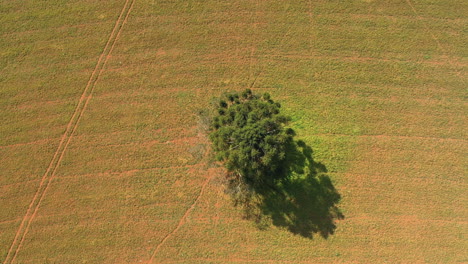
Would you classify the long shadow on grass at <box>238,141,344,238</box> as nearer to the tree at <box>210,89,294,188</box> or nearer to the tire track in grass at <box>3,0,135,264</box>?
the tree at <box>210,89,294,188</box>

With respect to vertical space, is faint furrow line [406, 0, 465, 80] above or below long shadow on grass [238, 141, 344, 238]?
above

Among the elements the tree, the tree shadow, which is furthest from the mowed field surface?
the tree

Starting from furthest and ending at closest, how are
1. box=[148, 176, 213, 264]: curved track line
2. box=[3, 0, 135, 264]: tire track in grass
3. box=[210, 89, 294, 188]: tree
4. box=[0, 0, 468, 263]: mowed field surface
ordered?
box=[3, 0, 135, 264]: tire track in grass < box=[0, 0, 468, 263]: mowed field surface < box=[148, 176, 213, 264]: curved track line < box=[210, 89, 294, 188]: tree

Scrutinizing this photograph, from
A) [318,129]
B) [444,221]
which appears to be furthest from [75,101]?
[444,221]

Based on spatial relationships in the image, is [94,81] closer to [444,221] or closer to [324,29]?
[324,29]

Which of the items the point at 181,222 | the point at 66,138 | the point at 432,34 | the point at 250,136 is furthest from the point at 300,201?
the point at 66,138

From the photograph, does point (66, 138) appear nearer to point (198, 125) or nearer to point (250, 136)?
point (198, 125)
